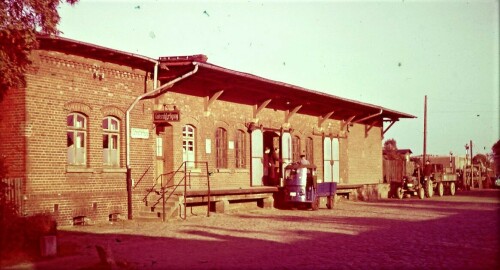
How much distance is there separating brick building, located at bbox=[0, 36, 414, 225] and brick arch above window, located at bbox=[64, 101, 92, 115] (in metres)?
0.03

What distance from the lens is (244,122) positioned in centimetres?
2581

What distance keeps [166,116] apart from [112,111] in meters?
1.84

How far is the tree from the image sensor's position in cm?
1421

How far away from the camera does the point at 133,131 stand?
19719 mm

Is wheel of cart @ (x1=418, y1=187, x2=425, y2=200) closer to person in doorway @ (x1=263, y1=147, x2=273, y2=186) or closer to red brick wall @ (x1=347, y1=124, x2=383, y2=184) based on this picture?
red brick wall @ (x1=347, y1=124, x2=383, y2=184)

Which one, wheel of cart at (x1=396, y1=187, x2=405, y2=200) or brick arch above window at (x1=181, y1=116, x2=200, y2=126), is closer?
→ brick arch above window at (x1=181, y1=116, x2=200, y2=126)

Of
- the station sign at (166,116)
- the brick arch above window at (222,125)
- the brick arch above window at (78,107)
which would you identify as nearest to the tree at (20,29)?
the brick arch above window at (78,107)

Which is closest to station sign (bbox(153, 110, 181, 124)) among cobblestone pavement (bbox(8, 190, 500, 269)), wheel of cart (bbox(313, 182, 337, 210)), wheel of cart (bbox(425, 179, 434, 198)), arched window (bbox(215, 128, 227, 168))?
cobblestone pavement (bbox(8, 190, 500, 269))

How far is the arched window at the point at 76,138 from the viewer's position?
1797 centimetres

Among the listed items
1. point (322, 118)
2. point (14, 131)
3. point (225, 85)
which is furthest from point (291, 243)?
point (322, 118)

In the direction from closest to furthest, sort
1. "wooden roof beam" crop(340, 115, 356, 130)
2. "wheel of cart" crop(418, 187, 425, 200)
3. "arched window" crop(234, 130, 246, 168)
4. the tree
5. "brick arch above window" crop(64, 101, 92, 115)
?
the tree < "brick arch above window" crop(64, 101, 92, 115) < "arched window" crop(234, 130, 246, 168) < "wooden roof beam" crop(340, 115, 356, 130) < "wheel of cart" crop(418, 187, 425, 200)

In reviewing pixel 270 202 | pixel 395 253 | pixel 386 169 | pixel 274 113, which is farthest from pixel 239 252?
pixel 386 169

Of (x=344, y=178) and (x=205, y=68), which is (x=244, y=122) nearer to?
(x=205, y=68)

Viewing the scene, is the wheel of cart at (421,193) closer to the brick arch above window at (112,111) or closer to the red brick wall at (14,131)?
the brick arch above window at (112,111)
